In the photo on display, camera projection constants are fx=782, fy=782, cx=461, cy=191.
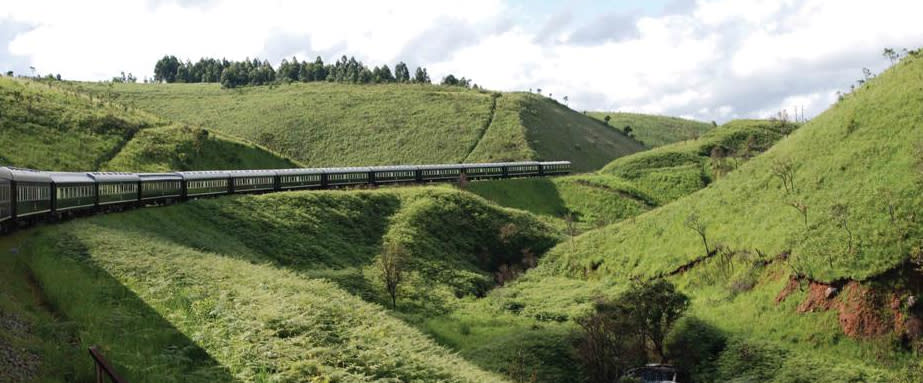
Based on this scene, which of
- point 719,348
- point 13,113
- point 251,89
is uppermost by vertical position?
point 251,89

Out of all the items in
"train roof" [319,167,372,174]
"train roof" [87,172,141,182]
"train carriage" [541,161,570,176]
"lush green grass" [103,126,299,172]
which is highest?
"lush green grass" [103,126,299,172]

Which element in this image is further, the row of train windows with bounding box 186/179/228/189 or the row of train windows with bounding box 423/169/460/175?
the row of train windows with bounding box 423/169/460/175

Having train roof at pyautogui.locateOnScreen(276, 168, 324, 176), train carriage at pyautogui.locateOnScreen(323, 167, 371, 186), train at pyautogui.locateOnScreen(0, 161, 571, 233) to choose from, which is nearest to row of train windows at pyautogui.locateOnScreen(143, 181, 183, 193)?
train at pyautogui.locateOnScreen(0, 161, 571, 233)

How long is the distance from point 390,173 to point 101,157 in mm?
26370

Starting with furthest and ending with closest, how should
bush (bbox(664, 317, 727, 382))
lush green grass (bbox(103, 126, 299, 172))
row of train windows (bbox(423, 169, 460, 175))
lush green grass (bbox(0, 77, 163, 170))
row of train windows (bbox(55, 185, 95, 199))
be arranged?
row of train windows (bbox(423, 169, 460, 175)) → lush green grass (bbox(103, 126, 299, 172)) → lush green grass (bbox(0, 77, 163, 170)) → row of train windows (bbox(55, 185, 95, 199)) → bush (bbox(664, 317, 727, 382))

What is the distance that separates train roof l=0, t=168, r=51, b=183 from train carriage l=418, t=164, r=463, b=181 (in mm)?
40202

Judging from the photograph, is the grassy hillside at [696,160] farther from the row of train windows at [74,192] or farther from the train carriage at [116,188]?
Result: the row of train windows at [74,192]

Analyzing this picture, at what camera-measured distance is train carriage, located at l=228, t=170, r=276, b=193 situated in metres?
54.2

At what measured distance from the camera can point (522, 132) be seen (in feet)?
409

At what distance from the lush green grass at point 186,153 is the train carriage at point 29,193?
36.1m

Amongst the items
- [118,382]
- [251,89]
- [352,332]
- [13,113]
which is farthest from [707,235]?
[251,89]

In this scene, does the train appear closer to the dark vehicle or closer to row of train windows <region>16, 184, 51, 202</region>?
row of train windows <region>16, 184, 51, 202</region>

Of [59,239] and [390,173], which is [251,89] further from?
[59,239]

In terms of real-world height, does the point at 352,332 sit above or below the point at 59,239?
below
